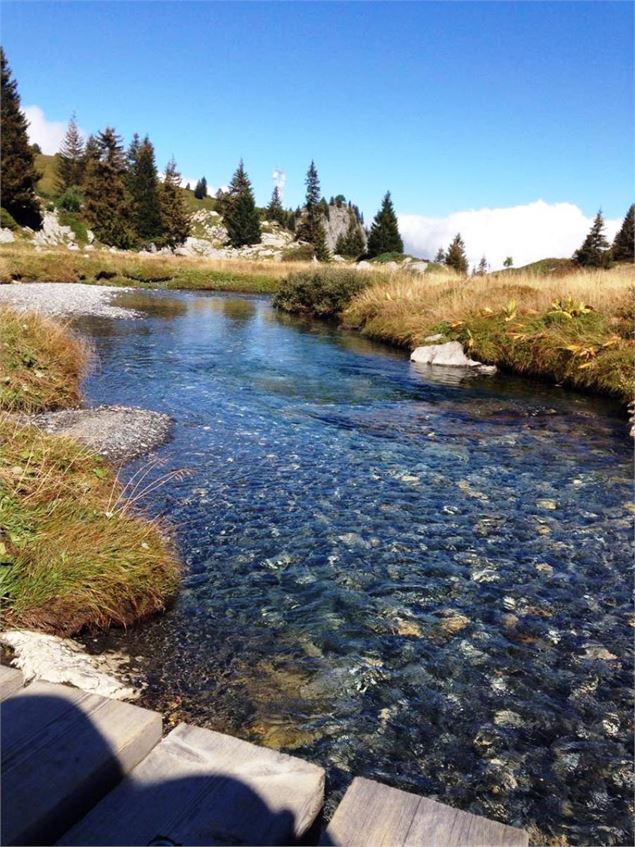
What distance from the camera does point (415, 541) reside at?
6125 millimetres

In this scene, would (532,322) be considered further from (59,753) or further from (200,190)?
(200,190)

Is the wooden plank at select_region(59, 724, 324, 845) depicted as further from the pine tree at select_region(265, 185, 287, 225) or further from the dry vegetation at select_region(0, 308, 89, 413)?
the pine tree at select_region(265, 185, 287, 225)

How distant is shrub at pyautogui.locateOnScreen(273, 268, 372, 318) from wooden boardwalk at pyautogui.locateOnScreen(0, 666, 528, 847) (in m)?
28.5

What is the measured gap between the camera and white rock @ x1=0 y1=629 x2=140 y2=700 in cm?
354

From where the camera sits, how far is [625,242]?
208 ft

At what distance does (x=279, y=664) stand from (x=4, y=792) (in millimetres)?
2823

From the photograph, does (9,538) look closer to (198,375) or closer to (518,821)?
(518,821)

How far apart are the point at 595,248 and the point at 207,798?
6511 cm

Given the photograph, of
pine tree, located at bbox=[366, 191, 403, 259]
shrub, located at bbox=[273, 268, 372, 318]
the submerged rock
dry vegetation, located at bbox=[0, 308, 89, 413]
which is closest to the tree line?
pine tree, located at bbox=[366, 191, 403, 259]

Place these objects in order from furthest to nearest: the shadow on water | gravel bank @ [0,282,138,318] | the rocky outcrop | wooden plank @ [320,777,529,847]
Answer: gravel bank @ [0,282,138,318], the rocky outcrop, wooden plank @ [320,777,529,847], the shadow on water

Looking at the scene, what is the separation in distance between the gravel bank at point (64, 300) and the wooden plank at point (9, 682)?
19896 mm

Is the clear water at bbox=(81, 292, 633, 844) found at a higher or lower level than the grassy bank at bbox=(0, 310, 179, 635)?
lower

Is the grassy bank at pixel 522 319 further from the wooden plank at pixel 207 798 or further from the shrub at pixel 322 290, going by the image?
the wooden plank at pixel 207 798

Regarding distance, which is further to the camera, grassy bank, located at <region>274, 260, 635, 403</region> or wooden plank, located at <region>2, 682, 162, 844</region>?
grassy bank, located at <region>274, 260, 635, 403</region>
